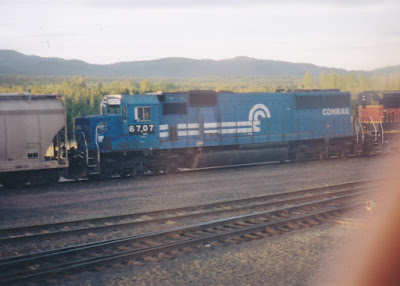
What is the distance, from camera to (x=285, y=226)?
11070 millimetres

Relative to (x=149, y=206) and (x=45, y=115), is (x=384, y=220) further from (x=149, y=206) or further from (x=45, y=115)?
(x=45, y=115)

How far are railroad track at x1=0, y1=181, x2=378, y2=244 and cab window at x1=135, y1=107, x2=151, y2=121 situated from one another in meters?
7.61

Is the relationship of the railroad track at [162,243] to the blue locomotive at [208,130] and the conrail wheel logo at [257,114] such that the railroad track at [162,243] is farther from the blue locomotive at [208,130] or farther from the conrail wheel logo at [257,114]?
the conrail wheel logo at [257,114]

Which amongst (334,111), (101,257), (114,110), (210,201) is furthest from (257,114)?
(101,257)

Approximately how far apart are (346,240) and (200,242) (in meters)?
3.09

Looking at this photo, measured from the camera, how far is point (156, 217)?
1235 centimetres

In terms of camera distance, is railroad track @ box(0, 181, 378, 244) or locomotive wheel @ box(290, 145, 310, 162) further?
locomotive wheel @ box(290, 145, 310, 162)

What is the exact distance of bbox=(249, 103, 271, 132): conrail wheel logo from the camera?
23.2 meters

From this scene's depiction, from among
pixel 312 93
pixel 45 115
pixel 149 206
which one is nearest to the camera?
pixel 149 206

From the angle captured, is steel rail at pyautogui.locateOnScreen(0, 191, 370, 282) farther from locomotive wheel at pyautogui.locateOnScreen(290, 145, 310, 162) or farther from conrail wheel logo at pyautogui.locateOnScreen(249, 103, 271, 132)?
locomotive wheel at pyautogui.locateOnScreen(290, 145, 310, 162)

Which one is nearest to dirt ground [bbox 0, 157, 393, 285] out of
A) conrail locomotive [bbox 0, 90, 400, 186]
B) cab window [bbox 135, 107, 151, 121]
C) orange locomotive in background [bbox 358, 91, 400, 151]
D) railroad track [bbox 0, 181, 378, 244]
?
conrail locomotive [bbox 0, 90, 400, 186]

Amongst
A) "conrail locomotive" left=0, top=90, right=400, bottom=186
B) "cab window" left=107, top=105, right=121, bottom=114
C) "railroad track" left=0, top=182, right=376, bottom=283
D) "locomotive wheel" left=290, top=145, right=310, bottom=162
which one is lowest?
"railroad track" left=0, top=182, right=376, bottom=283

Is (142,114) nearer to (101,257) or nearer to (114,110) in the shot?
(114,110)

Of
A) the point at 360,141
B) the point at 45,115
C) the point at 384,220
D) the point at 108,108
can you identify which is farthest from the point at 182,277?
the point at 360,141
